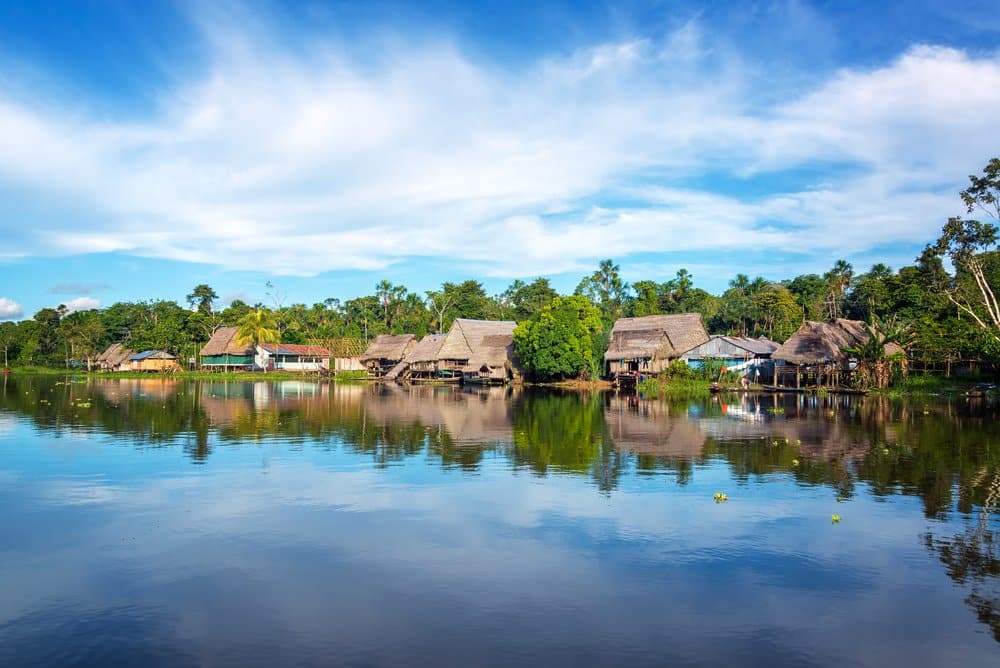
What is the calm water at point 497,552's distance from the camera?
6.40 metres

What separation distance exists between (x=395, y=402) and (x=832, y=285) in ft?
150

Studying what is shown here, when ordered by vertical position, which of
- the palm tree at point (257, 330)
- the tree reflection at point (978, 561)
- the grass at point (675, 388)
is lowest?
the tree reflection at point (978, 561)

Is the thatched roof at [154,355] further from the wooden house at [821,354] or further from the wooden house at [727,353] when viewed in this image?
the wooden house at [821,354]

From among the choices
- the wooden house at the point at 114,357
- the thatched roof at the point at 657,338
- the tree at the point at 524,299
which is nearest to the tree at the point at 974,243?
the thatched roof at the point at 657,338

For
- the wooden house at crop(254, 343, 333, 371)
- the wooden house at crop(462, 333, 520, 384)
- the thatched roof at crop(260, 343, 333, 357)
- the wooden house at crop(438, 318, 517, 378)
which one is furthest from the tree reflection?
the thatched roof at crop(260, 343, 333, 357)

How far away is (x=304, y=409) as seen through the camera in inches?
1097

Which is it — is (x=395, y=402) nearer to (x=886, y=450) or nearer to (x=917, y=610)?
(x=886, y=450)

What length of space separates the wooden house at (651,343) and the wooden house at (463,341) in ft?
28.6

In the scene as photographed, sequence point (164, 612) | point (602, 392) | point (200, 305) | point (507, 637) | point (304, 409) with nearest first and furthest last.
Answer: point (507, 637) → point (164, 612) → point (304, 409) → point (602, 392) → point (200, 305)

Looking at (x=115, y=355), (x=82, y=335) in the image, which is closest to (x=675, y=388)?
(x=115, y=355)

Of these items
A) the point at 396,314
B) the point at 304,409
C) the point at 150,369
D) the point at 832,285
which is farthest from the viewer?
the point at 396,314

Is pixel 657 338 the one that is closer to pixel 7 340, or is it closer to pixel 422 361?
pixel 422 361

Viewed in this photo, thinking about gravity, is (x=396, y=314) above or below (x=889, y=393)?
above

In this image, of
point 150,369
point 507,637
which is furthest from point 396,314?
point 507,637
